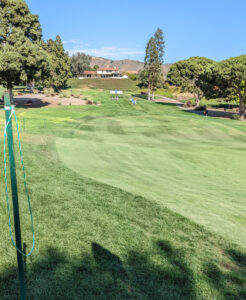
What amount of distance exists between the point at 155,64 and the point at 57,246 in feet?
243

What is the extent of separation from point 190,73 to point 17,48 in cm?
5126

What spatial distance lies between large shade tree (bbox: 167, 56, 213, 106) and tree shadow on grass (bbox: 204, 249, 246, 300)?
66351 mm

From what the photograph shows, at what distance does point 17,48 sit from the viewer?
1505 inches

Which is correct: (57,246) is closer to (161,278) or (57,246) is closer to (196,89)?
(161,278)

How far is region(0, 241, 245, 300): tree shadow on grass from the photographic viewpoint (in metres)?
5.02

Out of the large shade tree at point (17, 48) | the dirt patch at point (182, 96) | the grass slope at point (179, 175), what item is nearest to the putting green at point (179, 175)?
the grass slope at point (179, 175)

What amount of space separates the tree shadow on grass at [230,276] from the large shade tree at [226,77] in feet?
149

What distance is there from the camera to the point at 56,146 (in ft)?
61.8

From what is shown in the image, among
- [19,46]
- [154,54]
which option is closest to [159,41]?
[154,54]

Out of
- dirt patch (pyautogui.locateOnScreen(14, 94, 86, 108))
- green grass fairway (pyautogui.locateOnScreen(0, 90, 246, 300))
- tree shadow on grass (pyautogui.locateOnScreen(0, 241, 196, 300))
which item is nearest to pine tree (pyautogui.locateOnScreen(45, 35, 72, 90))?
dirt patch (pyautogui.locateOnScreen(14, 94, 86, 108))

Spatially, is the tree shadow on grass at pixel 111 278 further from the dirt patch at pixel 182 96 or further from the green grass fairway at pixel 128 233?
the dirt patch at pixel 182 96

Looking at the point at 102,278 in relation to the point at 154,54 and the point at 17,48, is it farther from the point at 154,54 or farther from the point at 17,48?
the point at 154,54

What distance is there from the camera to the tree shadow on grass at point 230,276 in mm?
5207

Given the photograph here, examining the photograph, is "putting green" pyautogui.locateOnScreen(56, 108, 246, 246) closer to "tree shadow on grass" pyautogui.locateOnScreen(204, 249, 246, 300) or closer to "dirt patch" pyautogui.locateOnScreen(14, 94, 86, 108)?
"tree shadow on grass" pyautogui.locateOnScreen(204, 249, 246, 300)
